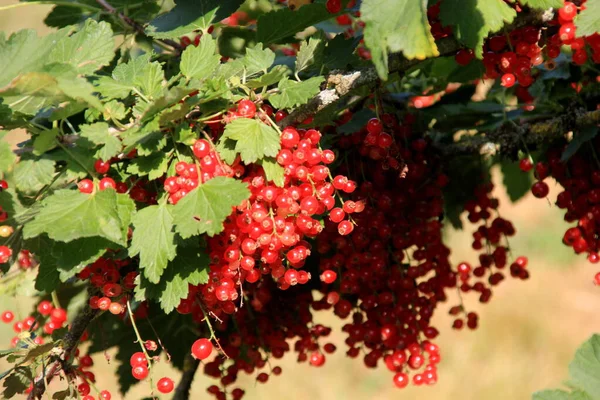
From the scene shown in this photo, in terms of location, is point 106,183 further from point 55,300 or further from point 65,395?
point 55,300

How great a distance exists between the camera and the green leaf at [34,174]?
50.8 inches

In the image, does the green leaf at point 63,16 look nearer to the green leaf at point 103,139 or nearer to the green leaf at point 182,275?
the green leaf at point 103,139

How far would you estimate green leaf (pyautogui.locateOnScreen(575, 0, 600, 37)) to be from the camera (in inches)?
54.4

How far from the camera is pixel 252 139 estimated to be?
131 cm

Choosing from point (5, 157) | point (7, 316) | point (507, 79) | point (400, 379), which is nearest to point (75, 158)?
point (5, 157)

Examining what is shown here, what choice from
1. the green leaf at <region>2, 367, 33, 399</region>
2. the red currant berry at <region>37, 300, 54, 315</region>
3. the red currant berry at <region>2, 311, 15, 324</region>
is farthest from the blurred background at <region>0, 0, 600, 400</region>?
the green leaf at <region>2, 367, 33, 399</region>

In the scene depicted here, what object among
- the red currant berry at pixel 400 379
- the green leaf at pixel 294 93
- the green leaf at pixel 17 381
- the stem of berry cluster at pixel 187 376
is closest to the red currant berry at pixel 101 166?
the green leaf at pixel 294 93

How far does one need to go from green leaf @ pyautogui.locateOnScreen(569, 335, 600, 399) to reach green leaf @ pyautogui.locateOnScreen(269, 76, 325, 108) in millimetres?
795

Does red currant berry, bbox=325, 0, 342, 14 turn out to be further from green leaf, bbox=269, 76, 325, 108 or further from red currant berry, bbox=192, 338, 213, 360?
red currant berry, bbox=192, 338, 213, 360

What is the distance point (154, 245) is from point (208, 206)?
13 centimetres

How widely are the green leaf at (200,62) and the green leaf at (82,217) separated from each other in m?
0.28

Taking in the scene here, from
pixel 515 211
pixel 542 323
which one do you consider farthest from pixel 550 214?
pixel 542 323

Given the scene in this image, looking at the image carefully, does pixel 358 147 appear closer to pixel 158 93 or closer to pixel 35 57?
pixel 158 93

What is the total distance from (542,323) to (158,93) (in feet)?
18.7
